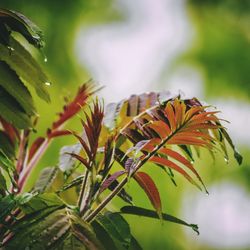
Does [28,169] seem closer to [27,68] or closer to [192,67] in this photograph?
[27,68]

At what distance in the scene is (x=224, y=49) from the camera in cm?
539

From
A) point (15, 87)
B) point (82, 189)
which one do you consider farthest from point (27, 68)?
point (82, 189)

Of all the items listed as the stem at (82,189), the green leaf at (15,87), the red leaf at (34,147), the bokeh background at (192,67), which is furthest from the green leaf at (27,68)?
the bokeh background at (192,67)

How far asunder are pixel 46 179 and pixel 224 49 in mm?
4561

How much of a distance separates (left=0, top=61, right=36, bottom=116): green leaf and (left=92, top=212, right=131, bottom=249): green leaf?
0.74 feet

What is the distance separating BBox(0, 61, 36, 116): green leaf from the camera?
86 cm

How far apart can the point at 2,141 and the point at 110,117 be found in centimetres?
23

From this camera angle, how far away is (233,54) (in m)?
5.40

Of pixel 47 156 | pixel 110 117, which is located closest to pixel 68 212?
pixel 110 117

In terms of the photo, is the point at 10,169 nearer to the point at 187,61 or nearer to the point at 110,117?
the point at 110,117

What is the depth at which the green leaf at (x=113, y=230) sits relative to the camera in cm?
76

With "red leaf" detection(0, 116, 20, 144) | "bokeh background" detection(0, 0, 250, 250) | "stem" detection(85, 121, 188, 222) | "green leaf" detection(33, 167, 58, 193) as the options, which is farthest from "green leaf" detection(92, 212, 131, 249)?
"bokeh background" detection(0, 0, 250, 250)

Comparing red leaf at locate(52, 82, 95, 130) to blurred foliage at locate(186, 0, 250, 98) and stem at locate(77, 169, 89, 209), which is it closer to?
stem at locate(77, 169, 89, 209)

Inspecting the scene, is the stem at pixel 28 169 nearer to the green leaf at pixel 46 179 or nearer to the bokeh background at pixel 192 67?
the green leaf at pixel 46 179
